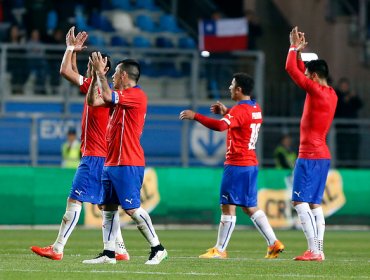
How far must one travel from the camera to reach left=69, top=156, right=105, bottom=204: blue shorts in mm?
15781

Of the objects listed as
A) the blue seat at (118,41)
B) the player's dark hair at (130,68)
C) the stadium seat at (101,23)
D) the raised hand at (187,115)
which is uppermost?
the stadium seat at (101,23)

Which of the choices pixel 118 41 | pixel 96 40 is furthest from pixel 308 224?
pixel 118 41

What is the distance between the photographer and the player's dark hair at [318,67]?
649 inches

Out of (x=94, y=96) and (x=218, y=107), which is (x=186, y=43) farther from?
(x=94, y=96)

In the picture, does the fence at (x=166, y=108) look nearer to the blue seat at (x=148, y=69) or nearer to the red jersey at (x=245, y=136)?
the blue seat at (x=148, y=69)

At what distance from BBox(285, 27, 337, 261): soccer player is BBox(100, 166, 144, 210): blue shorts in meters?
2.48

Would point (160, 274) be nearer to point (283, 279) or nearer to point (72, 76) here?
point (283, 279)

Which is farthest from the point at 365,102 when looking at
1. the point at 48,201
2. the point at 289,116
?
the point at 48,201

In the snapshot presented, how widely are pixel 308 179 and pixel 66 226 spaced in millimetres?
3204

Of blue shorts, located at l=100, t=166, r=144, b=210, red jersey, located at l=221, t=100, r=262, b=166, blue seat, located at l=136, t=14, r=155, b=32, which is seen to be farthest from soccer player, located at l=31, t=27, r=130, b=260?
blue seat, located at l=136, t=14, r=155, b=32

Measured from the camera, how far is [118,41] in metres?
32.8

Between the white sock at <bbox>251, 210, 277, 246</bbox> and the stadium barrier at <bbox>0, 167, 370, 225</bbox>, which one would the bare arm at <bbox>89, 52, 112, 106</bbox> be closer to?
the white sock at <bbox>251, 210, 277, 246</bbox>

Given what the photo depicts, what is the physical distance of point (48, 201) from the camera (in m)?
26.5

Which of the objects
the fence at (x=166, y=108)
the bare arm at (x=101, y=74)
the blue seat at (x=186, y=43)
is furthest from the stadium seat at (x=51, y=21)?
the bare arm at (x=101, y=74)
